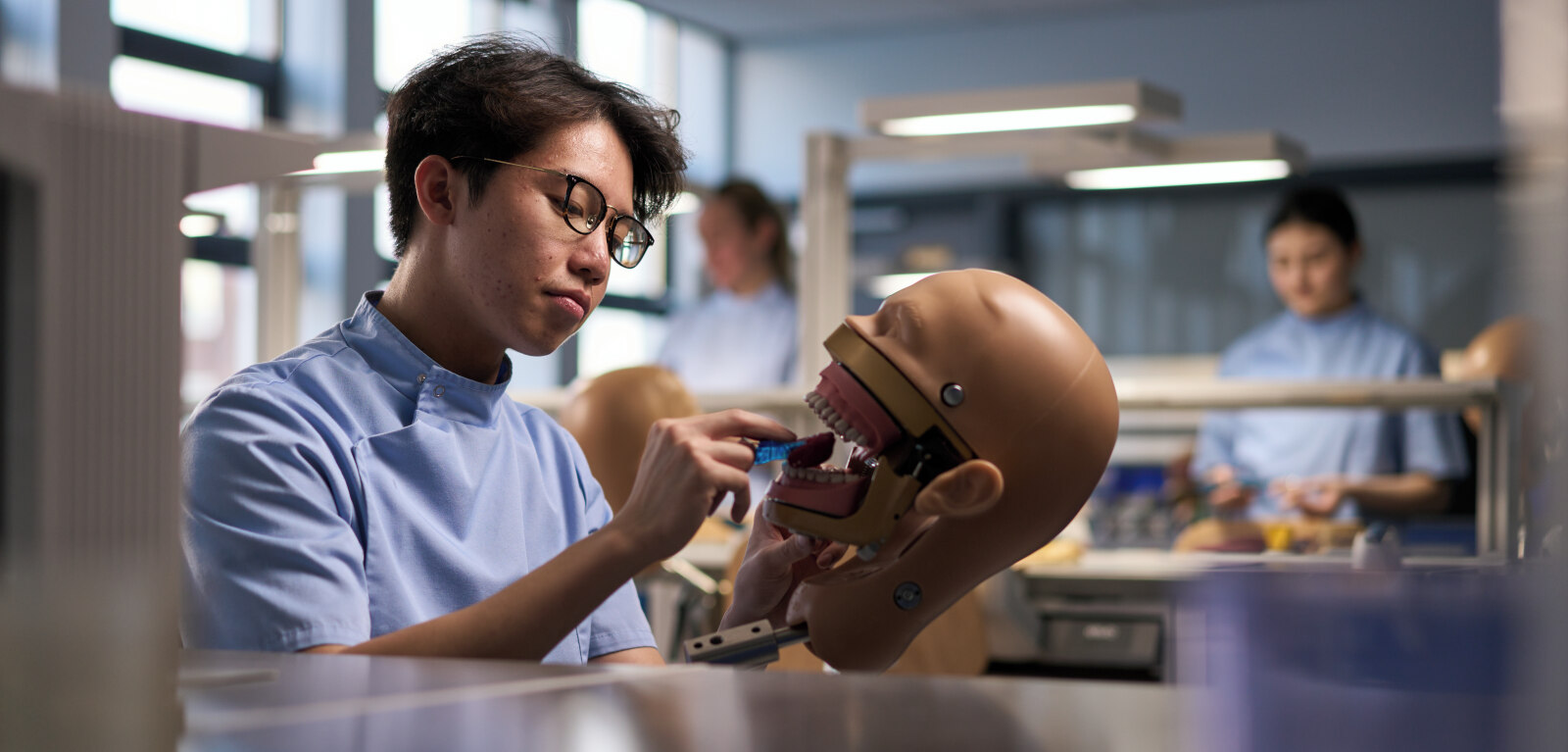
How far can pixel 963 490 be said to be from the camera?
3.17ft

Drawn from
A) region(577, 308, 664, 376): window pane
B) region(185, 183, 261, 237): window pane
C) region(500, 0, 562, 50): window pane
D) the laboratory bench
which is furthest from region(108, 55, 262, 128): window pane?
the laboratory bench

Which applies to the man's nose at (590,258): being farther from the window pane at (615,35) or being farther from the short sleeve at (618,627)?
the window pane at (615,35)

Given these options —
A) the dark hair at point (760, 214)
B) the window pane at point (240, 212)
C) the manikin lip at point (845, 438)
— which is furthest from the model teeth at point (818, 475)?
the dark hair at point (760, 214)

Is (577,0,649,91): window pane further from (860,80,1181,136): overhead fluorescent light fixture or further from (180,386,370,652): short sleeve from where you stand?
(180,386,370,652): short sleeve

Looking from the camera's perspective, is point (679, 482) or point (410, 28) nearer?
point (679, 482)

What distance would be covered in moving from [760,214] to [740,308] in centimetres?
65

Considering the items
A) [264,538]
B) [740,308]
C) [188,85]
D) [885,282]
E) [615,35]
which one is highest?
[615,35]

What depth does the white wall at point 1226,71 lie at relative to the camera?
7.04m

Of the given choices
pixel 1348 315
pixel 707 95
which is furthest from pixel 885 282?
pixel 1348 315

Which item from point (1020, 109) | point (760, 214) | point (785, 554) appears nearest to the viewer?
point (785, 554)

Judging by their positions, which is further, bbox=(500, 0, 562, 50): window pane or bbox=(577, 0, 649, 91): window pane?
bbox=(577, 0, 649, 91): window pane

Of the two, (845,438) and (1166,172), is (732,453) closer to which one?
(845,438)

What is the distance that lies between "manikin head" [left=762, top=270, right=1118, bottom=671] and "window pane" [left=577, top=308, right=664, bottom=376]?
6564 millimetres

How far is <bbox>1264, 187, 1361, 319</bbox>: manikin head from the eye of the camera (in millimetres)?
4000
